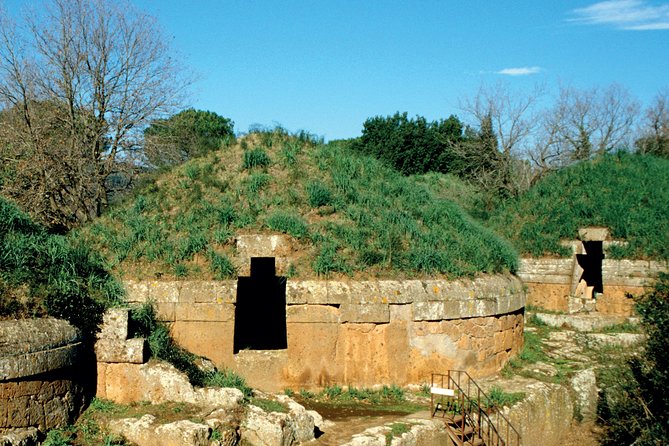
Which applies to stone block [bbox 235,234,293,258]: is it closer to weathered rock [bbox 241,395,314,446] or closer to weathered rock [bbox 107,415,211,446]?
weathered rock [bbox 241,395,314,446]

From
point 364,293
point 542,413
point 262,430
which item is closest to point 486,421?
point 542,413

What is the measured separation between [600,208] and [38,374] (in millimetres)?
15687

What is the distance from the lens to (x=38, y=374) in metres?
6.40

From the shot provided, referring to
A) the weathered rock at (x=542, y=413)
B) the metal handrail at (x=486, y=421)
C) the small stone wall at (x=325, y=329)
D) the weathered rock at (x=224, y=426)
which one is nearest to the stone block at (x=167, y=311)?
the small stone wall at (x=325, y=329)

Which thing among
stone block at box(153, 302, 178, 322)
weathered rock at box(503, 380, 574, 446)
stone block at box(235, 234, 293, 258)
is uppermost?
stone block at box(235, 234, 293, 258)

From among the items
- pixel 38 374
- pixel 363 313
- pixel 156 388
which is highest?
pixel 363 313

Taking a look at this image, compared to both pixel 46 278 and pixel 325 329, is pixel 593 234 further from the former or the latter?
pixel 46 278

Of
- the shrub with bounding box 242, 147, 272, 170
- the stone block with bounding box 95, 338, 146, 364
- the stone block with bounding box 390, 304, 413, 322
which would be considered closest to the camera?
the stone block with bounding box 95, 338, 146, 364

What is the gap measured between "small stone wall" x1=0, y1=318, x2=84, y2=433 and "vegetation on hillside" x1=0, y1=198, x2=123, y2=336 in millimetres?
315

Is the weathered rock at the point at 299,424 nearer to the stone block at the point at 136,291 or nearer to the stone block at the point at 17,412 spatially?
the stone block at the point at 17,412

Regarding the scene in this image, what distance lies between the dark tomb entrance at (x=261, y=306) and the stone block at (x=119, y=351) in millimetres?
4293

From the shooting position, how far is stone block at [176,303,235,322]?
907 centimetres

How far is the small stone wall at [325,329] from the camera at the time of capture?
29.7ft

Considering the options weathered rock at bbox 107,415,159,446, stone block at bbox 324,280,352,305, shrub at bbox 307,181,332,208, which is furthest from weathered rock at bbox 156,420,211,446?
shrub at bbox 307,181,332,208
